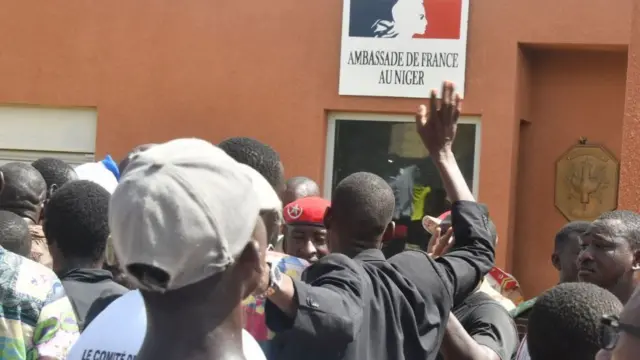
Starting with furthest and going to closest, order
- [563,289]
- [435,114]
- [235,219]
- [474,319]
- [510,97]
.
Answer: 1. [510,97]
2. [474,319]
3. [435,114]
4. [563,289]
5. [235,219]

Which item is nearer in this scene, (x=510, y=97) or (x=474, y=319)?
(x=474, y=319)

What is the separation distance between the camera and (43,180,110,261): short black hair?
3721mm

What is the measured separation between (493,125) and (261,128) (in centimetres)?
204

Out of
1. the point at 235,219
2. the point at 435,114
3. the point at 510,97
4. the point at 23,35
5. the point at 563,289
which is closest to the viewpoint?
the point at 235,219

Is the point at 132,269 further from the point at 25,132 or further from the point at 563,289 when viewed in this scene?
the point at 25,132

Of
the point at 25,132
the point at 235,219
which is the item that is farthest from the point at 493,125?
the point at 235,219

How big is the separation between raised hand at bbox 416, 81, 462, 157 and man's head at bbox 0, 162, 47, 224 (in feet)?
7.41

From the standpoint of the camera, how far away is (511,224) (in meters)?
9.06

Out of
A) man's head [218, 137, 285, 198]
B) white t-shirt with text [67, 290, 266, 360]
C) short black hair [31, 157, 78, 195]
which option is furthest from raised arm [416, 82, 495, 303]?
short black hair [31, 157, 78, 195]

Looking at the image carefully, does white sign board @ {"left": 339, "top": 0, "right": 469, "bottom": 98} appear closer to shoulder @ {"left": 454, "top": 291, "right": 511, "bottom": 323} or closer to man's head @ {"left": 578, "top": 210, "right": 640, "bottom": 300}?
man's head @ {"left": 578, "top": 210, "right": 640, "bottom": 300}

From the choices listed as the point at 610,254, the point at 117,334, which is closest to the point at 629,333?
the point at 117,334

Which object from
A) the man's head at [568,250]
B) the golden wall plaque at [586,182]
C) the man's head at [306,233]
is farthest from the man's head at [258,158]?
the golden wall plaque at [586,182]

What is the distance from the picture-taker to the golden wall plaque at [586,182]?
29.7 ft

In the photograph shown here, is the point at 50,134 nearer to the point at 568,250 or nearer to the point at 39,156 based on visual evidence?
the point at 39,156
